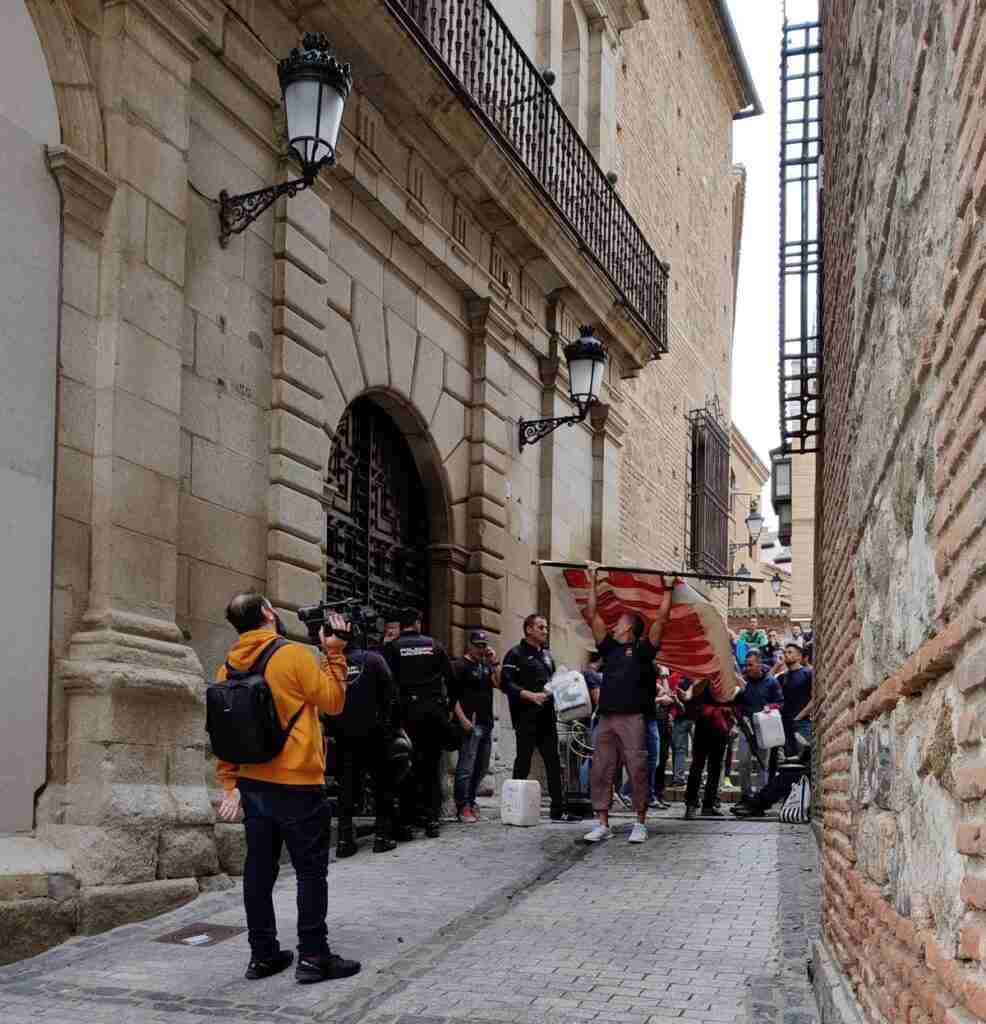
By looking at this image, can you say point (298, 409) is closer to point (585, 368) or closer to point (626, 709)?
point (626, 709)

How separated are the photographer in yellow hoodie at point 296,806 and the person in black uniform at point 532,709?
18.2 feet

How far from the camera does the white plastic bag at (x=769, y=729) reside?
42.0 feet

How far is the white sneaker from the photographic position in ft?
33.5

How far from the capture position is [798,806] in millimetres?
11742

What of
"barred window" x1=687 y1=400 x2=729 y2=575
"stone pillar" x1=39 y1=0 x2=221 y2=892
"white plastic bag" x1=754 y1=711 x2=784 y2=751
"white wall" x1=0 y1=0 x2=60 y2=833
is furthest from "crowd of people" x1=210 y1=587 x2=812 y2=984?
"barred window" x1=687 y1=400 x2=729 y2=575

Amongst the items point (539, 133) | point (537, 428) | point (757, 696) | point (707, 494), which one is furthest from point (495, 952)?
point (707, 494)

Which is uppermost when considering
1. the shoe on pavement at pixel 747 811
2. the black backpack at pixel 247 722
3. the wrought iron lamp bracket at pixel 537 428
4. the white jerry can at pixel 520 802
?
the wrought iron lamp bracket at pixel 537 428

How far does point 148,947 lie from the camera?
22.3ft

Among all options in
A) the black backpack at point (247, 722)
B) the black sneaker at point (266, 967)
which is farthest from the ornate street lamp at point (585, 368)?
the black sneaker at point (266, 967)

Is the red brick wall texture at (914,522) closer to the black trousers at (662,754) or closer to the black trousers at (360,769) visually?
the black trousers at (360,769)

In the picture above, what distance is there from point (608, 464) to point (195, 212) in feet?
30.4

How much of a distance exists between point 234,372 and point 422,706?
2.86m

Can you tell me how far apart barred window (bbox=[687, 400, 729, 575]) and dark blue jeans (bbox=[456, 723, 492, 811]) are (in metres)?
13.3

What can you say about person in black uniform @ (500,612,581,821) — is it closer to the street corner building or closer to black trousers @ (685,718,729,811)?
black trousers @ (685,718,729,811)
